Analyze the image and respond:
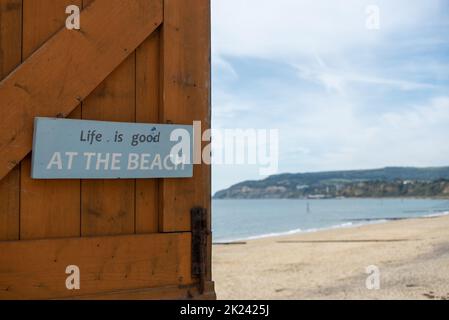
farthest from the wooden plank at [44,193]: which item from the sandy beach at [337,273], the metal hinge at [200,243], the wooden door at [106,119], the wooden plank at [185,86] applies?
the sandy beach at [337,273]

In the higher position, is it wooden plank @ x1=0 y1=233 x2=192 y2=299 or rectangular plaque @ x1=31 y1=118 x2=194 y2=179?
rectangular plaque @ x1=31 y1=118 x2=194 y2=179

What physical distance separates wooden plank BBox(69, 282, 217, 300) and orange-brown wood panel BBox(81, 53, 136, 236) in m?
0.28

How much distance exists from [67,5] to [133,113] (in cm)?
58

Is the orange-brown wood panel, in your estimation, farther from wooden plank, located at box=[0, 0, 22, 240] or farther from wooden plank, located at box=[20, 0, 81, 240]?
wooden plank, located at box=[0, 0, 22, 240]

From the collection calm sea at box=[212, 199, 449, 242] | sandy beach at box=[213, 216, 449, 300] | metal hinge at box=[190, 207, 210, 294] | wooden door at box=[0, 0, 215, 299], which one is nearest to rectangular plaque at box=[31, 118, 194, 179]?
wooden door at box=[0, 0, 215, 299]

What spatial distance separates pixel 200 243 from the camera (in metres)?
2.60

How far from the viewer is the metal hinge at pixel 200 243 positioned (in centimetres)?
258

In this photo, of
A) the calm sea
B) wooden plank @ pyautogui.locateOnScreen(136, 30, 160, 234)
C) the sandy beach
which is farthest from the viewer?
the calm sea

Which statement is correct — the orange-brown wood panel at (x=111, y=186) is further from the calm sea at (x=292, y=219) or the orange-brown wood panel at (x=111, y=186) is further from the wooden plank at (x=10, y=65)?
the calm sea at (x=292, y=219)

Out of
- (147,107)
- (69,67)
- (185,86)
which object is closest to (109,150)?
(147,107)

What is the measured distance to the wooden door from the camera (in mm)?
2248

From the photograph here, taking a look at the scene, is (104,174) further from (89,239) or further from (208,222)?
(208,222)

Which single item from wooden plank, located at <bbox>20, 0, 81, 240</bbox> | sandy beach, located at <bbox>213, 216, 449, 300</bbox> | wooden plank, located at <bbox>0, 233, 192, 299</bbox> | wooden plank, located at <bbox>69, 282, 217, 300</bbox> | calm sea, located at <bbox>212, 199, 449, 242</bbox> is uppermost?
wooden plank, located at <bbox>20, 0, 81, 240</bbox>
